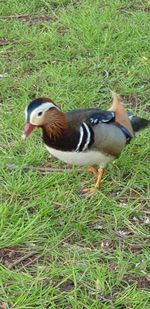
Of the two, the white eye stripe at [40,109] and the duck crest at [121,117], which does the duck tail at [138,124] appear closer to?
the duck crest at [121,117]

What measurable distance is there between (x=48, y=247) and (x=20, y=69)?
1792 millimetres

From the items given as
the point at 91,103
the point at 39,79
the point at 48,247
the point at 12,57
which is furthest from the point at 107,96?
the point at 48,247

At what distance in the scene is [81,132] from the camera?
291 cm

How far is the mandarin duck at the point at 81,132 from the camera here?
2.86 m

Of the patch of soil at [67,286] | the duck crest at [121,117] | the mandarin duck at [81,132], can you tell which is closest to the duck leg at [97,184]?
the mandarin duck at [81,132]

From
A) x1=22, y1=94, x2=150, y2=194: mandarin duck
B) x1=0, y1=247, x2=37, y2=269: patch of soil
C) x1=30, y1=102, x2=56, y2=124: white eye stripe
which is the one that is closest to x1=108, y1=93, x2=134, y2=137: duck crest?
x1=22, y1=94, x2=150, y2=194: mandarin duck

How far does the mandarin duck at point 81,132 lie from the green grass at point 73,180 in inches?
7.5

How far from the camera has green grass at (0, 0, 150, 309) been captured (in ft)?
8.43

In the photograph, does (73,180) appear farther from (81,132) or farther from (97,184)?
(81,132)

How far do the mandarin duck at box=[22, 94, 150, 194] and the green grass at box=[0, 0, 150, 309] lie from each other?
Result: 190 mm

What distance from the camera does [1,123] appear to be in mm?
3668

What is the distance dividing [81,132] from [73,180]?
36 cm

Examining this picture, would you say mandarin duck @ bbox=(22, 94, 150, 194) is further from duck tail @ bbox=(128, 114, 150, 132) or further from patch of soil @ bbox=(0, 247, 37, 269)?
patch of soil @ bbox=(0, 247, 37, 269)

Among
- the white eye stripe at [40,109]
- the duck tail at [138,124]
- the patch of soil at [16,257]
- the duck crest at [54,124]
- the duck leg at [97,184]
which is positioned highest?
the white eye stripe at [40,109]
